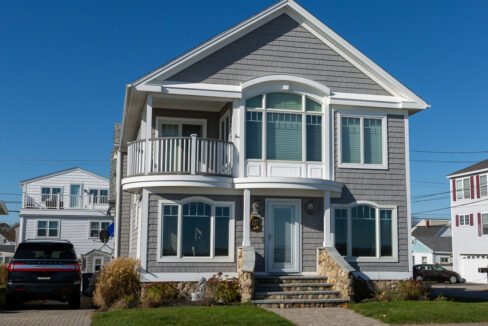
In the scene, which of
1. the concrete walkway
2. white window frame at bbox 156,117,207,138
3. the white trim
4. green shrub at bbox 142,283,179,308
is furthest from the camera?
white window frame at bbox 156,117,207,138

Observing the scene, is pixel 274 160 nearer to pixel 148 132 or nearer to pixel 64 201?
pixel 148 132

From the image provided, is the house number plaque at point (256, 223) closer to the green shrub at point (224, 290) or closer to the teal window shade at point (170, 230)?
the green shrub at point (224, 290)

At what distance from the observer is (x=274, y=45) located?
61.1 ft

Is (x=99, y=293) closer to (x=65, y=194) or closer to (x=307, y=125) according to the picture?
(x=307, y=125)

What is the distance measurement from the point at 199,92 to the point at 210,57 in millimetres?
1162

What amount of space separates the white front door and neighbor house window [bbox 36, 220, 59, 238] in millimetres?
29336

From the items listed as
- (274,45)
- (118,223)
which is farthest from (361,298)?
(118,223)

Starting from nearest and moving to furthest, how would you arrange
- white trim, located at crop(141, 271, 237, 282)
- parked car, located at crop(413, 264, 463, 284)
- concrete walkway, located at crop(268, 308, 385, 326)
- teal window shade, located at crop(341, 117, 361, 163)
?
1. concrete walkway, located at crop(268, 308, 385, 326)
2. white trim, located at crop(141, 271, 237, 282)
3. teal window shade, located at crop(341, 117, 361, 163)
4. parked car, located at crop(413, 264, 463, 284)

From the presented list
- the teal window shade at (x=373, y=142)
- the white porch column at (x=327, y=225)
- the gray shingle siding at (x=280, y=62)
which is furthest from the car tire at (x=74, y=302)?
the teal window shade at (x=373, y=142)

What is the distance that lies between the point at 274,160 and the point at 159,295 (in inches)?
203

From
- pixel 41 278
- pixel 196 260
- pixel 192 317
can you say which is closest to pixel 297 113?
pixel 196 260

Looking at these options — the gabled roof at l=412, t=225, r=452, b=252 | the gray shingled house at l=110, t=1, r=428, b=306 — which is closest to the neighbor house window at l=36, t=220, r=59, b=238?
the gray shingled house at l=110, t=1, r=428, b=306

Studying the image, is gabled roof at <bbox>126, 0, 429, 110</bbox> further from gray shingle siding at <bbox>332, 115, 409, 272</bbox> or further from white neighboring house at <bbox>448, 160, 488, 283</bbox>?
white neighboring house at <bbox>448, 160, 488, 283</bbox>

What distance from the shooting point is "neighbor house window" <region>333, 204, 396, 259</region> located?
60.0ft
